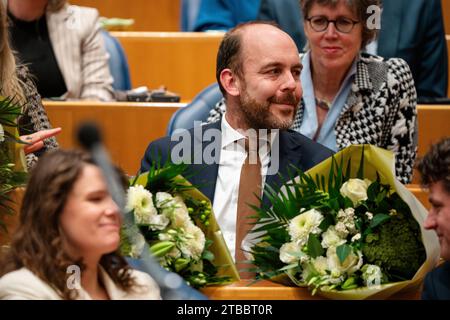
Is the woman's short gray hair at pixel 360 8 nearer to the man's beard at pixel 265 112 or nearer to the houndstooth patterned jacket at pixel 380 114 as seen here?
the houndstooth patterned jacket at pixel 380 114

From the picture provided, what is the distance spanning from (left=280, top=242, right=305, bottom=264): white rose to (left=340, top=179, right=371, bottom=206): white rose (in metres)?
0.13

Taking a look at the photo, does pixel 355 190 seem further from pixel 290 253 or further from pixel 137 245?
pixel 137 245

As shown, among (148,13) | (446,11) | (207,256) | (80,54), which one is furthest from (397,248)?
(148,13)

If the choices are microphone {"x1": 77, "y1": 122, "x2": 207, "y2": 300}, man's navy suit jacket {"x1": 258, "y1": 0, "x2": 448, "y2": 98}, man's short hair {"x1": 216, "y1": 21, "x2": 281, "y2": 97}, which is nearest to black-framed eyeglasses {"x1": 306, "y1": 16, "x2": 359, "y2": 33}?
man's short hair {"x1": 216, "y1": 21, "x2": 281, "y2": 97}

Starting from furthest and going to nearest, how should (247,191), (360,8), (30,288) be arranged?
(360,8)
(247,191)
(30,288)

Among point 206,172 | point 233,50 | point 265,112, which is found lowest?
point 206,172

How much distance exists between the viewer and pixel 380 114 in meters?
2.77

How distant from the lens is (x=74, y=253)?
5.01 feet

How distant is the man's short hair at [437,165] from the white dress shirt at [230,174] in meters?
0.51

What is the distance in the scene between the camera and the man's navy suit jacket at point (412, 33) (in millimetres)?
3271

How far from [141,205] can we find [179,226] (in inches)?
3.5

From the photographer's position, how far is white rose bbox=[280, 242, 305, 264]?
196 centimetres

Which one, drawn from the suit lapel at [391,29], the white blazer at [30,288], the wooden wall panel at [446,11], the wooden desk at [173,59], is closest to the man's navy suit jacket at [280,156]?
the white blazer at [30,288]
